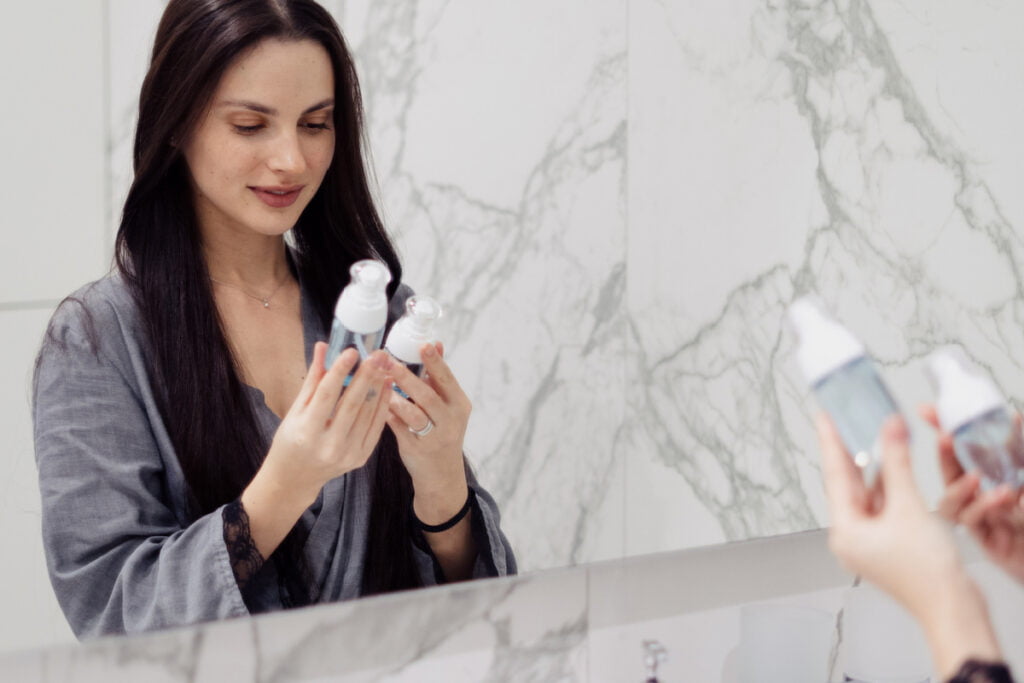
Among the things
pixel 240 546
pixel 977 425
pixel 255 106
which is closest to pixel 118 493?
pixel 240 546

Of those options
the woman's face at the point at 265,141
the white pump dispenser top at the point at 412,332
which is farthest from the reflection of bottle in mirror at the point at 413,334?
the woman's face at the point at 265,141

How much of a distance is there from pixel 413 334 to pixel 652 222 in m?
0.28

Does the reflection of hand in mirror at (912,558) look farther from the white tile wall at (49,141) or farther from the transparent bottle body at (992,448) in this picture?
the white tile wall at (49,141)

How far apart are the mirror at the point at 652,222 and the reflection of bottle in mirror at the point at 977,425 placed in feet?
1.03

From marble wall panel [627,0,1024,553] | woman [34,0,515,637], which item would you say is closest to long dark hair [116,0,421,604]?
woman [34,0,515,637]

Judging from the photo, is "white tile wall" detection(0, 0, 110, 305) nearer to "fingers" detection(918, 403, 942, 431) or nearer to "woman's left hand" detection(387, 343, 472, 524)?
"woman's left hand" detection(387, 343, 472, 524)

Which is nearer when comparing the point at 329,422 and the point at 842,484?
the point at 842,484

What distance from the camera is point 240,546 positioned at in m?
0.91

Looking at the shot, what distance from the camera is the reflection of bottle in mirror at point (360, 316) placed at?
0.88 metres

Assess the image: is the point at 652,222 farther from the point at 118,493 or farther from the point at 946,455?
the point at 118,493

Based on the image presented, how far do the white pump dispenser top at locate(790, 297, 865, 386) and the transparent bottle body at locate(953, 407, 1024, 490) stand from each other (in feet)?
0.37

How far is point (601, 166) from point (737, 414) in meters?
0.30

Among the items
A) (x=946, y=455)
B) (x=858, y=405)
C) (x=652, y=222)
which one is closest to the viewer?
(x=858, y=405)

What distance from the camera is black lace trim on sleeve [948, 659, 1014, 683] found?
23.9 inches
